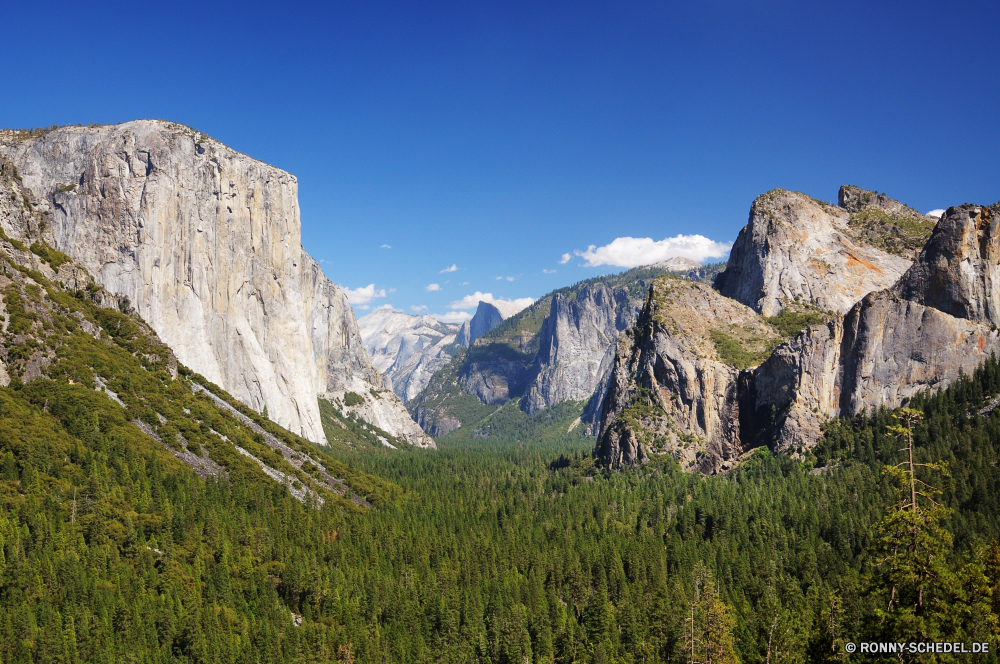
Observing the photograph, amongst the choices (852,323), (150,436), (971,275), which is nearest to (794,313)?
(852,323)

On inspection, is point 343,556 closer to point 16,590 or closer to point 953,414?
point 16,590

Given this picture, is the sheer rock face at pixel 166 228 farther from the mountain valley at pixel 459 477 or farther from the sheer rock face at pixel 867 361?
the sheer rock face at pixel 867 361

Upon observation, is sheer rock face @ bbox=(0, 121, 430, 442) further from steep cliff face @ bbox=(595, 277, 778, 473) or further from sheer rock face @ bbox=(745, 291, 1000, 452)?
sheer rock face @ bbox=(745, 291, 1000, 452)

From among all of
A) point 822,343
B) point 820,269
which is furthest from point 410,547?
point 820,269

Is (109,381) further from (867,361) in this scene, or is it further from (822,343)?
(867,361)

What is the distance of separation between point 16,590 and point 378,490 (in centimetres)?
7339

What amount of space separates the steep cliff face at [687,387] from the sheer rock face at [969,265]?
45881 millimetres

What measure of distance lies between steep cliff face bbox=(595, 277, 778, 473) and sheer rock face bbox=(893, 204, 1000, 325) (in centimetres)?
4588

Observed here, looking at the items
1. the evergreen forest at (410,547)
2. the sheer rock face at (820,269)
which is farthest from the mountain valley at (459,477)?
the sheer rock face at (820,269)

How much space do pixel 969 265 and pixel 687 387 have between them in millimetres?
62499

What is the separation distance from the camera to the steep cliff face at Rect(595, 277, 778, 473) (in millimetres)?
175250

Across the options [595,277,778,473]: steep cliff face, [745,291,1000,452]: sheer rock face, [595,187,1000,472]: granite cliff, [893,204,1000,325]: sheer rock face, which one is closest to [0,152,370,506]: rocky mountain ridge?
[595,277,778,473]: steep cliff face

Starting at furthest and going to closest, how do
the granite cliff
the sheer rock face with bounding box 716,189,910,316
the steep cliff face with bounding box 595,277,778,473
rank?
the sheer rock face with bounding box 716,189,910,316
the steep cliff face with bounding box 595,277,778,473
the granite cliff

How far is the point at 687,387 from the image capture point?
589ft
